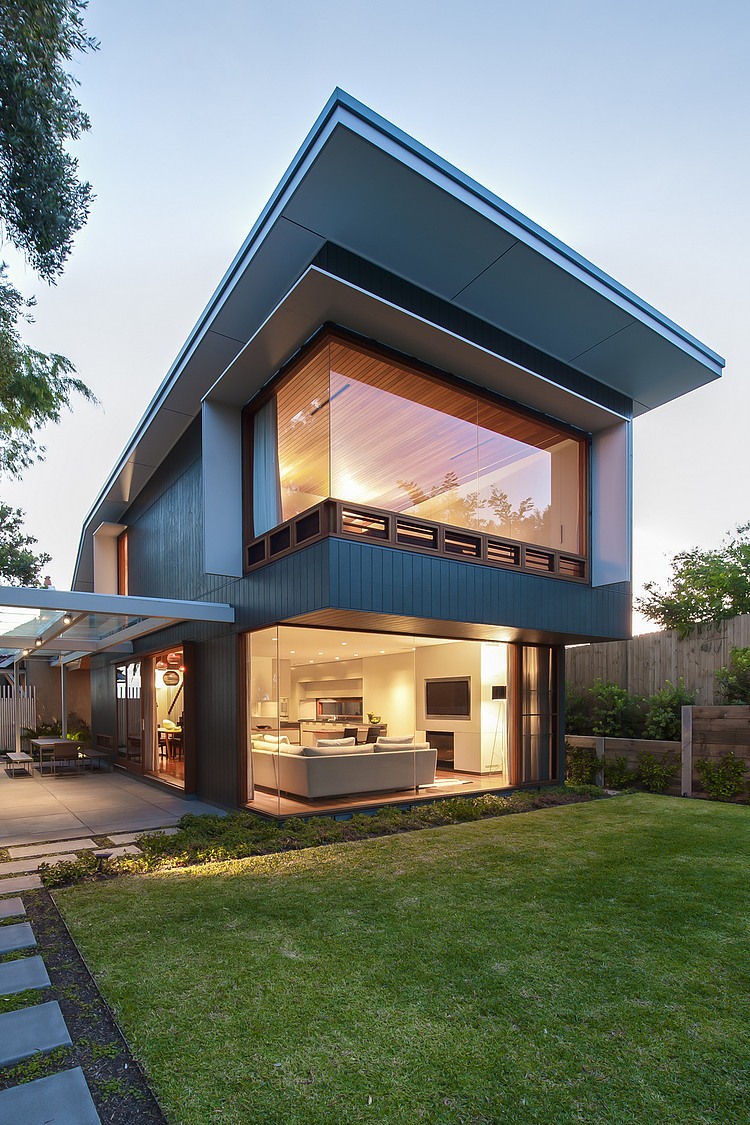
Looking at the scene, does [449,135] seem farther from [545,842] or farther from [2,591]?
[545,842]

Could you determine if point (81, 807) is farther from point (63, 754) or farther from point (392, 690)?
point (392, 690)

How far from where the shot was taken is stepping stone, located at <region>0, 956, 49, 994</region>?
3.53 meters

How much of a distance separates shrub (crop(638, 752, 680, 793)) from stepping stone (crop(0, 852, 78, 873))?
8290 millimetres

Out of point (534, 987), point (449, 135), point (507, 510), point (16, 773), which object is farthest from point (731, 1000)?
point (16, 773)

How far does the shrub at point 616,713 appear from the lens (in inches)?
439

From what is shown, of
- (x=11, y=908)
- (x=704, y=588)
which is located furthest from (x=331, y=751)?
(x=704, y=588)

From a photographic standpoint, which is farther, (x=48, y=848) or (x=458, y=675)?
(x=458, y=675)

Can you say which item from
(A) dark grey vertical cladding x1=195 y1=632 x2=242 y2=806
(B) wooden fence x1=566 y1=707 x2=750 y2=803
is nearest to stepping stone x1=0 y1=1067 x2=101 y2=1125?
(A) dark grey vertical cladding x1=195 y1=632 x2=242 y2=806

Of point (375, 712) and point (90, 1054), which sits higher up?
point (90, 1054)

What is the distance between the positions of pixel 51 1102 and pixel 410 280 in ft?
24.7

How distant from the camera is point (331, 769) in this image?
862cm

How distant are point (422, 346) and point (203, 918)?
20.2ft

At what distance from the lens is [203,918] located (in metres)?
4.54

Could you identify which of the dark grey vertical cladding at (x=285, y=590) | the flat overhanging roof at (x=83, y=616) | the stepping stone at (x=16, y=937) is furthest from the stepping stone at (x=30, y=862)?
the dark grey vertical cladding at (x=285, y=590)
